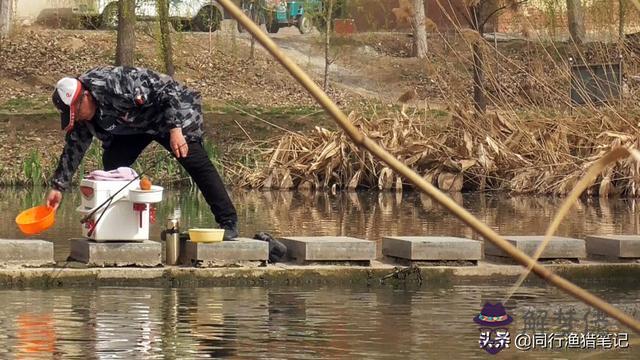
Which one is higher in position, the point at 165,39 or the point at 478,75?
the point at 165,39

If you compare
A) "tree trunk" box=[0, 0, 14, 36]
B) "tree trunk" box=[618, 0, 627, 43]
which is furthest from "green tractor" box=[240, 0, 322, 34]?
"tree trunk" box=[618, 0, 627, 43]

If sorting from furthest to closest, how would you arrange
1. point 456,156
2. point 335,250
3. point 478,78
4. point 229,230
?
point 456,156
point 478,78
point 229,230
point 335,250

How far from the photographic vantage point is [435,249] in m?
11.8

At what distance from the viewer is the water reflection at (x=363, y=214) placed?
1695 cm

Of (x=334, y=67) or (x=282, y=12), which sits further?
(x=282, y=12)

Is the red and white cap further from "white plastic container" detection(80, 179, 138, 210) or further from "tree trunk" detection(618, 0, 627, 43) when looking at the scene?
"tree trunk" detection(618, 0, 627, 43)

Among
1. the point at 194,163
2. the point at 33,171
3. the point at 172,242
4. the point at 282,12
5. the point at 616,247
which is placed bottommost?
the point at 616,247

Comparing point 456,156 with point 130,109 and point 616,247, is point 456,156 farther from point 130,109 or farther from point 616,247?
point 130,109

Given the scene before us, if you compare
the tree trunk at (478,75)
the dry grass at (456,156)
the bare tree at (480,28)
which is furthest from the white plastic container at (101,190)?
the dry grass at (456,156)

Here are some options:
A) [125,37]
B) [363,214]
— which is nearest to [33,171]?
[363,214]

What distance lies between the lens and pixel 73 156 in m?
11.5

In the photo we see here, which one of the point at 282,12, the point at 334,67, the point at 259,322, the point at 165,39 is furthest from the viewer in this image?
the point at 282,12

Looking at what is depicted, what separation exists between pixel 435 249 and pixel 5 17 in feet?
110

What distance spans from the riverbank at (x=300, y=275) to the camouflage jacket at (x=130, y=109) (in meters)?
0.77
